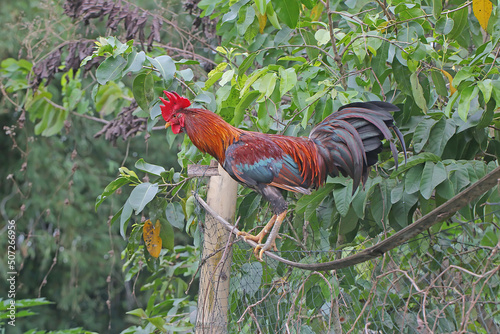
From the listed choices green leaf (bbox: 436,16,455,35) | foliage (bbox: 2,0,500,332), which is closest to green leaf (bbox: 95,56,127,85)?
foliage (bbox: 2,0,500,332)

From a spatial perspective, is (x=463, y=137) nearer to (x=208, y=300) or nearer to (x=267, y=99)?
(x=267, y=99)

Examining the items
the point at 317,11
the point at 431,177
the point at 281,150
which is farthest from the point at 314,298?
the point at 317,11

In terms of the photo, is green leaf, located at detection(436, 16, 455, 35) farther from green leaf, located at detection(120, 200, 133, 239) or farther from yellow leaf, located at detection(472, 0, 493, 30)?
green leaf, located at detection(120, 200, 133, 239)

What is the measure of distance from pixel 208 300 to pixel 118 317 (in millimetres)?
7117

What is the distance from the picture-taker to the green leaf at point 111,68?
205 centimetres

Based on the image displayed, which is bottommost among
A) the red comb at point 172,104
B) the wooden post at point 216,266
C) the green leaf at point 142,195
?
the wooden post at point 216,266

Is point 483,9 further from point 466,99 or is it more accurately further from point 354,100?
point 354,100

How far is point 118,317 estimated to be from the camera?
28.2 feet

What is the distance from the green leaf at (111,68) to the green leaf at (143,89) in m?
0.10

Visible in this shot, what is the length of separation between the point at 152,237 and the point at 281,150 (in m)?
0.77

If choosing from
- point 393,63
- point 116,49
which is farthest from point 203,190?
point 393,63

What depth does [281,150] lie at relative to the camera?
2209mm

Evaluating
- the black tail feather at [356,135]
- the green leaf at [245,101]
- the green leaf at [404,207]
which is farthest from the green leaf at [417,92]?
the green leaf at [245,101]

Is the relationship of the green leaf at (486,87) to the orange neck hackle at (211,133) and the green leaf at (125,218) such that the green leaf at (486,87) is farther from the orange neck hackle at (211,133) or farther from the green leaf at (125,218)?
the green leaf at (125,218)
